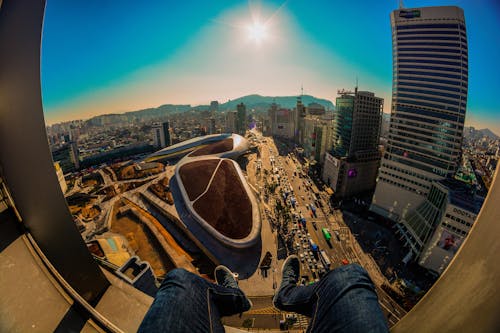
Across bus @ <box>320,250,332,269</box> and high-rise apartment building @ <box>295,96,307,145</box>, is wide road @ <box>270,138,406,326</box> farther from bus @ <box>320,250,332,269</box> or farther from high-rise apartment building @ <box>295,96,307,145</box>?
high-rise apartment building @ <box>295,96,307,145</box>

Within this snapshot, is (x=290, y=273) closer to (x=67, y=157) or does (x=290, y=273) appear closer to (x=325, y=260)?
(x=325, y=260)

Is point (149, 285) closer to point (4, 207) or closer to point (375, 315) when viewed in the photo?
point (4, 207)

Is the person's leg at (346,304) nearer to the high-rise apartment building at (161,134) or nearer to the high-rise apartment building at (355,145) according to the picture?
the high-rise apartment building at (355,145)

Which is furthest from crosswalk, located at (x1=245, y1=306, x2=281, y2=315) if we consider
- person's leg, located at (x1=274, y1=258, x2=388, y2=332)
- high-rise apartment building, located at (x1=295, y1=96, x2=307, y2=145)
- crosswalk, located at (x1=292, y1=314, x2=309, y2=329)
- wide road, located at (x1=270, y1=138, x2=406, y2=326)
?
high-rise apartment building, located at (x1=295, y1=96, x2=307, y2=145)

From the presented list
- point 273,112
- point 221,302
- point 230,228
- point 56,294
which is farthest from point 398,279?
point 273,112

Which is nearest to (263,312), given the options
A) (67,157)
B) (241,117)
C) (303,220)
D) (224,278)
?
(224,278)

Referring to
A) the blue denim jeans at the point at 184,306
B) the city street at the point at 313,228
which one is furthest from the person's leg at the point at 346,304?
the city street at the point at 313,228
